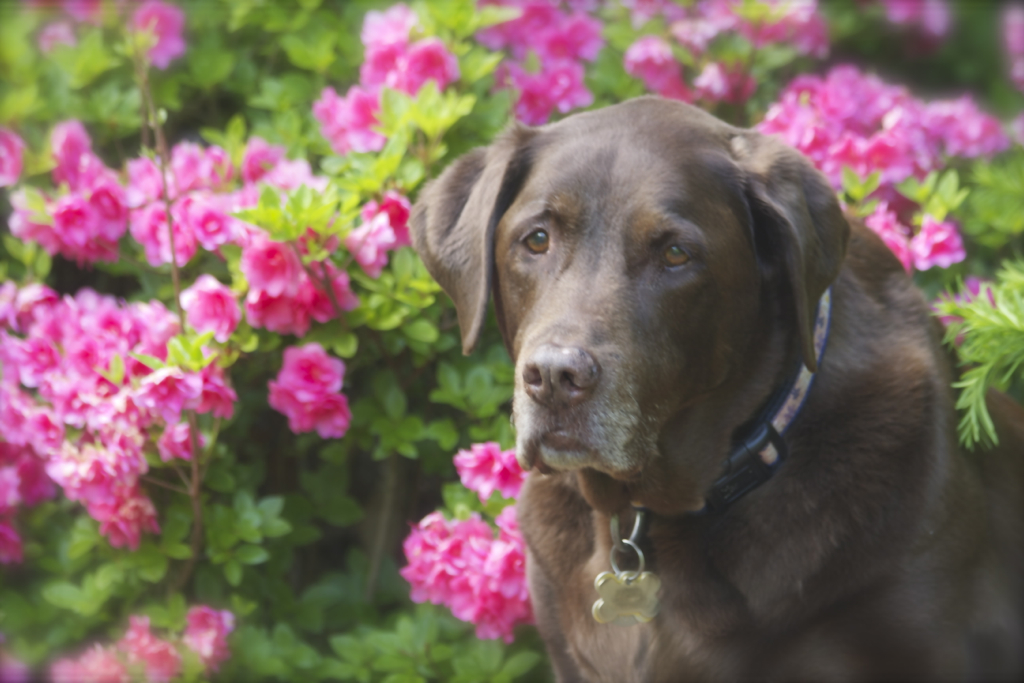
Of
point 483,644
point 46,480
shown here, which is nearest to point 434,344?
point 483,644

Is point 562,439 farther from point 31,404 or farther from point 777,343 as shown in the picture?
point 31,404

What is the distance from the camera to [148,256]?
3168 mm

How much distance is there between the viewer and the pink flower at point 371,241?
2953 millimetres

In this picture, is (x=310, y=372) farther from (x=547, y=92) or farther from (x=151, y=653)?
(x=547, y=92)

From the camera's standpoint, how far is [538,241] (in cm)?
240

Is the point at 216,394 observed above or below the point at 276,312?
below

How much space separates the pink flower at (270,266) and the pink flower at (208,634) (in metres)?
0.98

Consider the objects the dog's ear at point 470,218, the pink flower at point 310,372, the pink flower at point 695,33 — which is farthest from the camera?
the pink flower at point 695,33

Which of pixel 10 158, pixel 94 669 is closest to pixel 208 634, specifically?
pixel 94 669

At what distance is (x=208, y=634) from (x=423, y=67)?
1.79 meters

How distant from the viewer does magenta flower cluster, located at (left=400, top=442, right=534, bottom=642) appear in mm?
2896

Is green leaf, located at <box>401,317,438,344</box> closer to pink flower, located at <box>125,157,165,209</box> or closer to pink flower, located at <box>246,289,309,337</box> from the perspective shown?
pink flower, located at <box>246,289,309,337</box>

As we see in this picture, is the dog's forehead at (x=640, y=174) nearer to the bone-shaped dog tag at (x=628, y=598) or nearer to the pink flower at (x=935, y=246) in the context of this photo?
the bone-shaped dog tag at (x=628, y=598)

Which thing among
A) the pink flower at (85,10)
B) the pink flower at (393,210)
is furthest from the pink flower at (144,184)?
the pink flower at (85,10)
